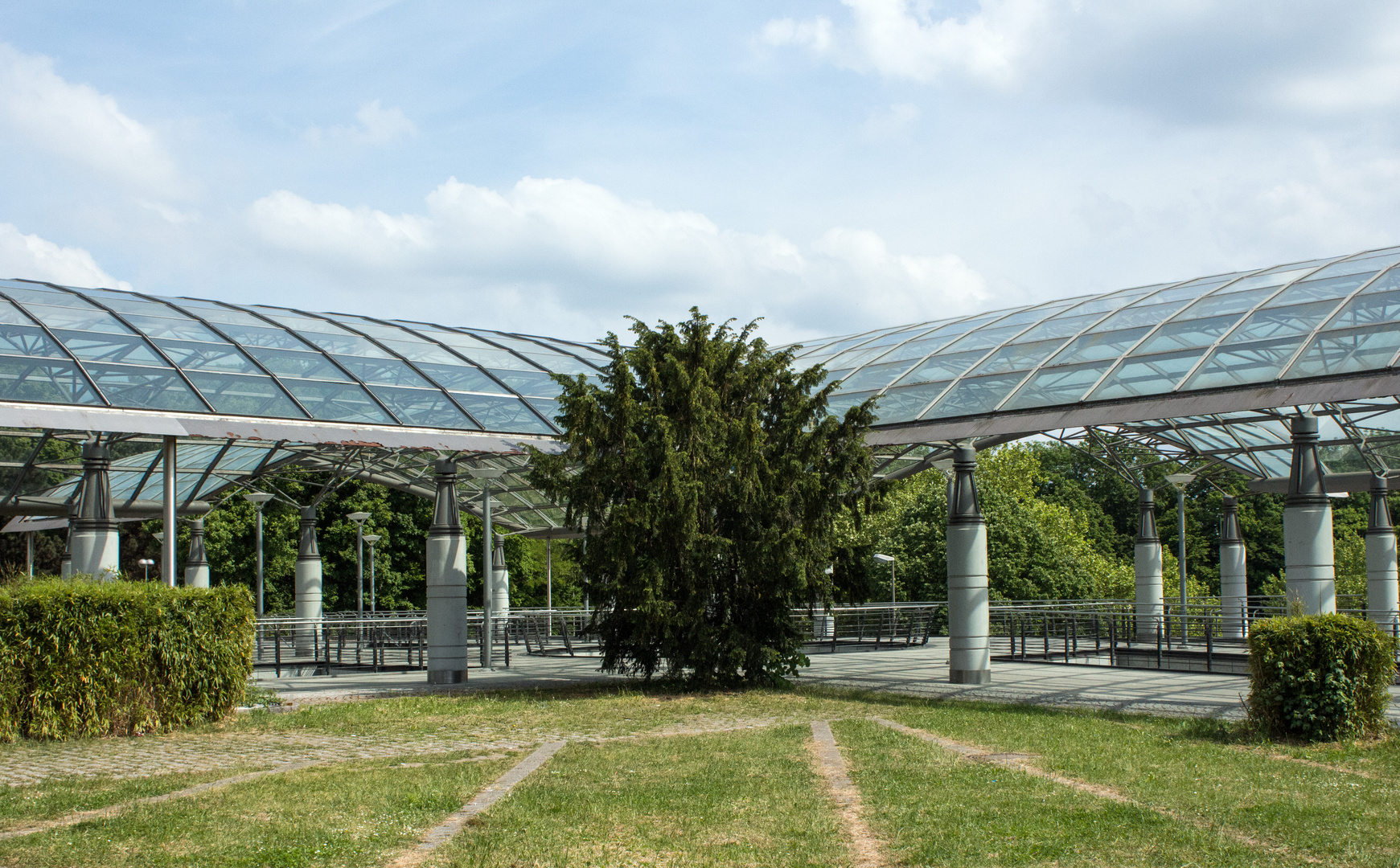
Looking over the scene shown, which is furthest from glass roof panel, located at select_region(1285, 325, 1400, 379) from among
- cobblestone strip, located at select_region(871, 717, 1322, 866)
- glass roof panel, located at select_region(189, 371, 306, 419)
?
glass roof panel, located at select_region(189, 371, 306, 419)

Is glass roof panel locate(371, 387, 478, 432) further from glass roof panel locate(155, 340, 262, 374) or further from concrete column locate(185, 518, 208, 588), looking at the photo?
concrete column locate(185, 518, 208, 588)

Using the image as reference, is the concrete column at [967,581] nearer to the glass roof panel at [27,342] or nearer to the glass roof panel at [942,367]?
the glass roof panel at [942,367]

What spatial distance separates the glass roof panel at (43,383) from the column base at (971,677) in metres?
13.0

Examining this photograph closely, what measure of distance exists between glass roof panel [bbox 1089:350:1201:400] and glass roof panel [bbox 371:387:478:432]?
1020 cm

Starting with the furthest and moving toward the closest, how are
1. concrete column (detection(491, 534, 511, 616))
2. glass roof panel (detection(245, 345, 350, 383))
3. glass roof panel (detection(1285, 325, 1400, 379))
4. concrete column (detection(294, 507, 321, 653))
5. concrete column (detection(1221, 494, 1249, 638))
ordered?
concrete column (detection(491, 534, 511, 616)), concrete column (detection(1221, 494, 1249, 638)), concrete column (detection(294, 507, 321, 653)), glass roof panel (detection(245, 345, 350, 383)), glass roof panel (detection(1285, 325, 1400, 379))

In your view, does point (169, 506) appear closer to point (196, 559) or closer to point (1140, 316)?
point (196, 559)

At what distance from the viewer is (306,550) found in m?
27.5

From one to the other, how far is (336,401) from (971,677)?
10937mm

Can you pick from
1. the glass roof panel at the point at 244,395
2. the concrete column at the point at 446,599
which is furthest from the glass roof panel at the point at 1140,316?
the glass roof panel at the point at 244,395

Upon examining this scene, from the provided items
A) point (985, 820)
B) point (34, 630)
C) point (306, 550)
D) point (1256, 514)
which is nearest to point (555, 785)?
point (985, 820)

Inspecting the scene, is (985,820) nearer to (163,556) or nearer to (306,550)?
(163,556)

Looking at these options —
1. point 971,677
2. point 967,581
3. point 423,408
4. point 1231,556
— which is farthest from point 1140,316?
point 423,408

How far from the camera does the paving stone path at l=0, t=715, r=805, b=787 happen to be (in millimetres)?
11039

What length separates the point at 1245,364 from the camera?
54.3 feet
